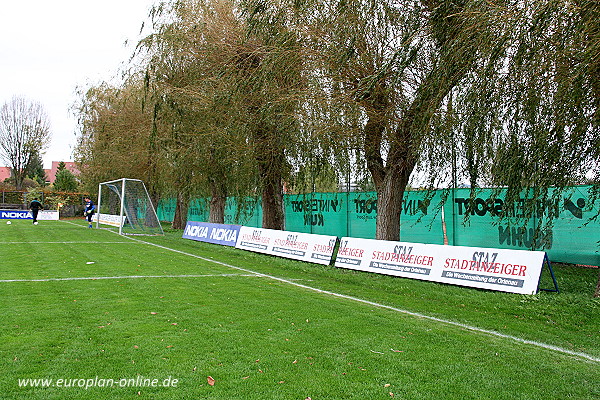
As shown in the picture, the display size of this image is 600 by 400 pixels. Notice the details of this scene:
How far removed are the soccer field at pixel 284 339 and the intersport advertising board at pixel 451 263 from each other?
307 millimetres

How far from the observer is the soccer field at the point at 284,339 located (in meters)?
5.01

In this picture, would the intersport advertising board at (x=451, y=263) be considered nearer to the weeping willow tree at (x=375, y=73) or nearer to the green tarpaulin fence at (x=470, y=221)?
the green tarpaulin fence at (x=470, y=221)

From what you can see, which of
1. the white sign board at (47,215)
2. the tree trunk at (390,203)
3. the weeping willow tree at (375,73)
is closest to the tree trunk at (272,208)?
the tree trunk at (390,203)

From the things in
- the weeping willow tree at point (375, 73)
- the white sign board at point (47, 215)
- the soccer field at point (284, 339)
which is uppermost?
the weeping willow tree at point (375, 73)

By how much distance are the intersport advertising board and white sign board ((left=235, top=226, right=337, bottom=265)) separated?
80cm

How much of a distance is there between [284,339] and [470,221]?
1189cm

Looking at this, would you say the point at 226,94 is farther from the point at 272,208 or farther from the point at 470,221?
the point at 470,221

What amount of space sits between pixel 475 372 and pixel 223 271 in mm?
9036

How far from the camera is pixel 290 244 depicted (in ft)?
56.7

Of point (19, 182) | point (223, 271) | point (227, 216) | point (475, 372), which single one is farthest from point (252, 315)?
point (19, 182)

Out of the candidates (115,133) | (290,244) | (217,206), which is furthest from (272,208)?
(115,133)

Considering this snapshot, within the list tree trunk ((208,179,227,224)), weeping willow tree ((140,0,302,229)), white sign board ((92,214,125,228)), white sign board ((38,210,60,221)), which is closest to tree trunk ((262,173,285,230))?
weeping willow tree ((140,0,302,229))

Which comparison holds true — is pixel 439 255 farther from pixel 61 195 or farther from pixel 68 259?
pixel 61 195

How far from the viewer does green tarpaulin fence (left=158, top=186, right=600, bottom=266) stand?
13.8 m
